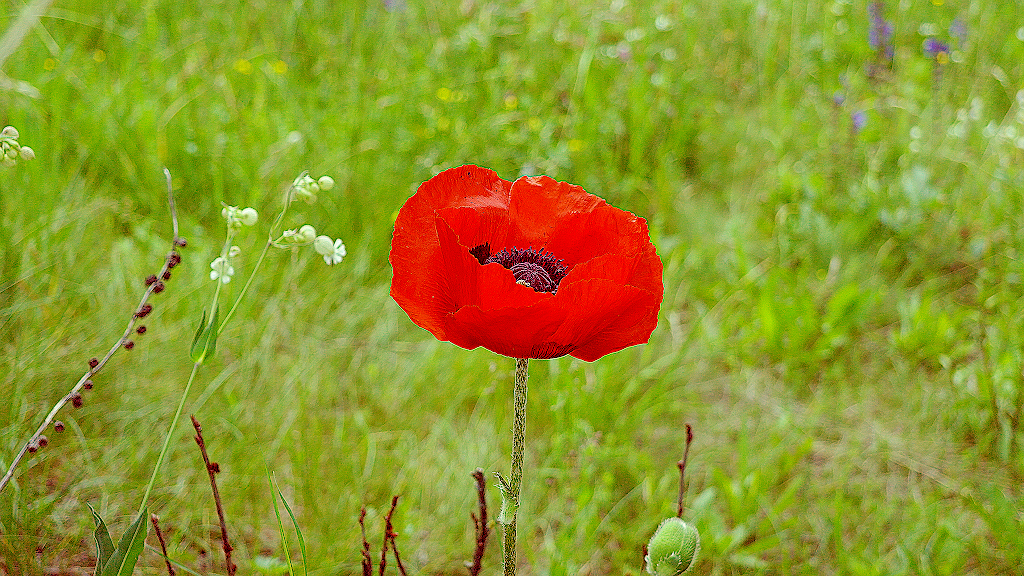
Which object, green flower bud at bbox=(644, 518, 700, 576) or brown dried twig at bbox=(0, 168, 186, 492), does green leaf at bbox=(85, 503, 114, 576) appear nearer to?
brown dried twig at bbox=(0, 168, 186, 492)

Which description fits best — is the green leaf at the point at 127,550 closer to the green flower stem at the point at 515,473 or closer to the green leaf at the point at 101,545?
the green leaf at the point at 101,545

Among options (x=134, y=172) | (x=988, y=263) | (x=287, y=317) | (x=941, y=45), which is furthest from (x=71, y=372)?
(x=941, y=45)

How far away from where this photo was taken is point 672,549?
0.92m

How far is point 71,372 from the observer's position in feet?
5.16

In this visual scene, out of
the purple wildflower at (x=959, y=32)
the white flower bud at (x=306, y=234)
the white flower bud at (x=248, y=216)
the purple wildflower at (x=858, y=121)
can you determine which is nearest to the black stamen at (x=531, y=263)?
the white flower bud at (x=306, y=234)

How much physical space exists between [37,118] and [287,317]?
919 millimetres

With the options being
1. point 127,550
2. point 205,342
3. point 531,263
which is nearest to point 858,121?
point 531,263

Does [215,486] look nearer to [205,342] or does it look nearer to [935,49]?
[205,342]

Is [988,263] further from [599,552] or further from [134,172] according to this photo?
[134,172]

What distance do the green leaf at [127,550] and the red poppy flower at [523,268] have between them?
376 mm

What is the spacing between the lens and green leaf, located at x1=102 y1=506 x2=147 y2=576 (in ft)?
2.74

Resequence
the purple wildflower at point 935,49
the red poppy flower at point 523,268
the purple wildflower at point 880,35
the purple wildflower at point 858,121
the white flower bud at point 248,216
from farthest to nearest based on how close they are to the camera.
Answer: the purple wildflower at point 880,35 → the purple wildflower at point 935,49 → the purple wildflower at point 858,121 → the white flower bud at point 248,216 → the red poppy flower at point 523,268

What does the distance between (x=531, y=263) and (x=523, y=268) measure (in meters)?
0.04

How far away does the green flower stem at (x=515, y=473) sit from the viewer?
85cm
